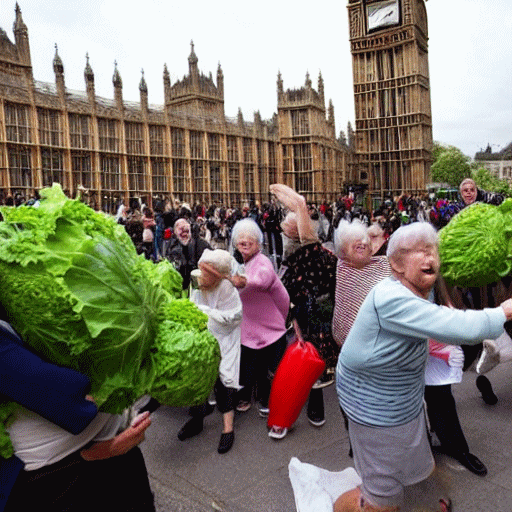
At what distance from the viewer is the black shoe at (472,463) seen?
2846mm

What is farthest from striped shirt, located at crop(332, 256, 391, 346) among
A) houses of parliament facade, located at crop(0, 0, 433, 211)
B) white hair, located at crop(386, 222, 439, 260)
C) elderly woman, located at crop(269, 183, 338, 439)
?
houses of parliament facade, located at crop(0, 0, 433, 211)

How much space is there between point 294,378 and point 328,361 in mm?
387

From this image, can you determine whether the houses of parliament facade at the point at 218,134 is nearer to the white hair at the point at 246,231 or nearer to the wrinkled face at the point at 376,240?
the white hair at the point at 246,231

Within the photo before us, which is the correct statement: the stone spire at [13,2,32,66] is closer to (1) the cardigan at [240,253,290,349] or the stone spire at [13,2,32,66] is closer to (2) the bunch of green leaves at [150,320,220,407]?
(1) the cardigan at [240,253,290,349]

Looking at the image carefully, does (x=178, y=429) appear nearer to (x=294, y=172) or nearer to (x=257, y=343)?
(x=257, y=343)

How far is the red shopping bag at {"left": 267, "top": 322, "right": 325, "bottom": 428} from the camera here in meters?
3.18

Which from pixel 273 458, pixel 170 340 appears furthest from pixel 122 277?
pixel 273 458

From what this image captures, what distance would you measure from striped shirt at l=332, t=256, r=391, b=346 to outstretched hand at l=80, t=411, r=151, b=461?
1.73 meters

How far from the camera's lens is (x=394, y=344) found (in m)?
1.86

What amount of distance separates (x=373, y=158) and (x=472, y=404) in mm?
55138

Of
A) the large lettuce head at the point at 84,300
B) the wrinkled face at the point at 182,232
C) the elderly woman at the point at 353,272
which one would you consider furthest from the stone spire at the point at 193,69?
the large lettuce head at the point at 84,300

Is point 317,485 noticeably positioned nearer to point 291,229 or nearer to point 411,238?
point 411,238

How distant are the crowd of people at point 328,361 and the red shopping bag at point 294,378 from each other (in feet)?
0.59

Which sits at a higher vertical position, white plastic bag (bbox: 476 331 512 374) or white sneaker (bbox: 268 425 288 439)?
white plastic bag (bbox: 476 331 512 374)
